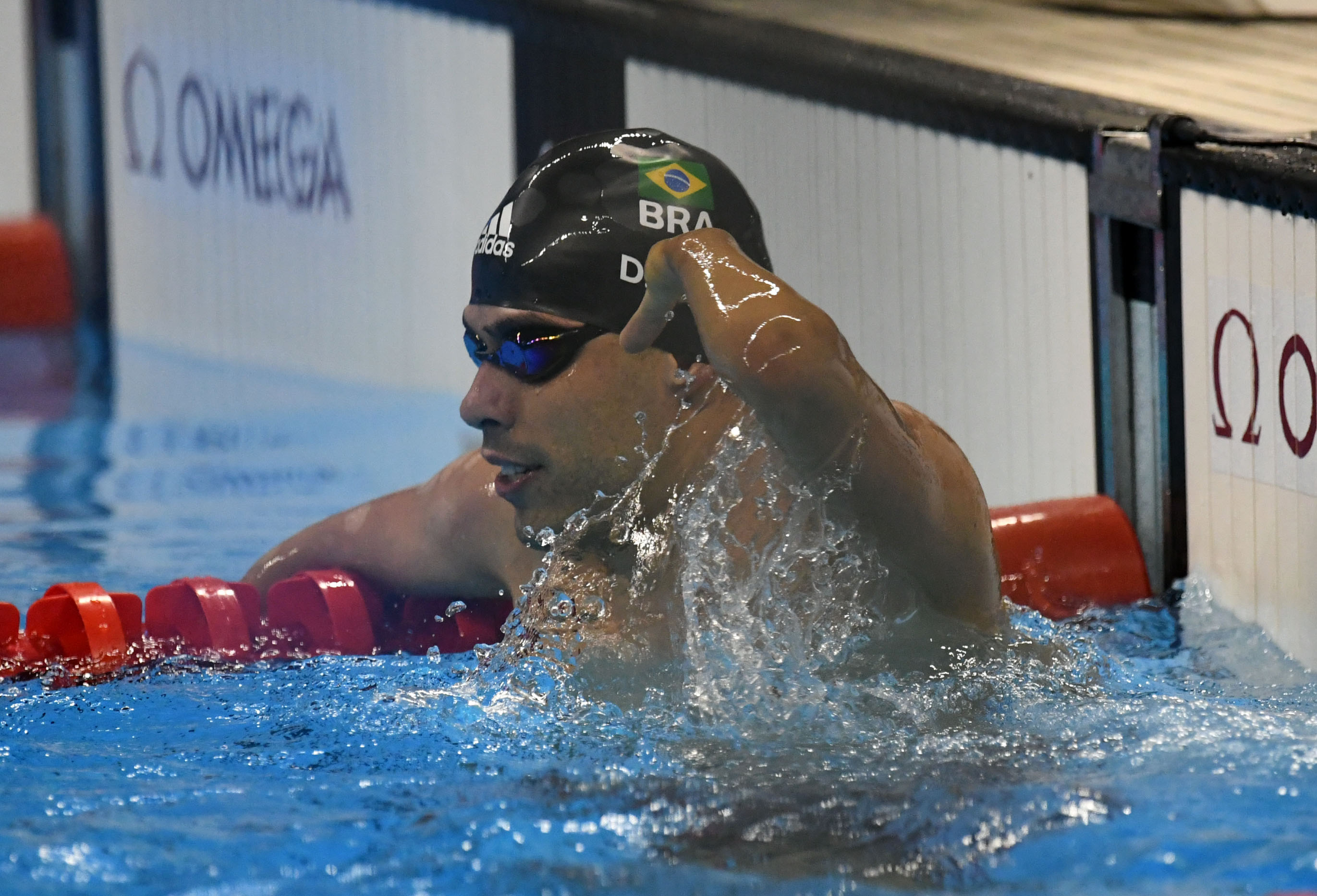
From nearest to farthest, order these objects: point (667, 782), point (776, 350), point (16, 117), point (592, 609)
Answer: point (776, 350) < point (667, 782) < point (592, 609) < point (16, 117)

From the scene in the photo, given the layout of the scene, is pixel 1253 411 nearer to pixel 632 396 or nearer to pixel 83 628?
pixel 632 396

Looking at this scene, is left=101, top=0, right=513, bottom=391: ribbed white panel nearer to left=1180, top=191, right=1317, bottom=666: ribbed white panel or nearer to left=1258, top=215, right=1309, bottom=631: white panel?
left=1180, top=191, right=1317, bottom=666: ribbed white panel

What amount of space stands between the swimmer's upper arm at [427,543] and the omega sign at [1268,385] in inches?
54.4

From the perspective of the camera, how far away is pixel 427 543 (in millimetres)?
3104

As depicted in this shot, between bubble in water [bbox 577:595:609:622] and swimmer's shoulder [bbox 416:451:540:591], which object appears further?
swimmer's shoulder [bbox 416:451:540:591]

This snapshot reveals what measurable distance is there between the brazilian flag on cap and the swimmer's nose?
32 cm

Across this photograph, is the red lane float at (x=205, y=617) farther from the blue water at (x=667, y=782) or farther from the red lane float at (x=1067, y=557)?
the red lane float at (x=1067, y=557)

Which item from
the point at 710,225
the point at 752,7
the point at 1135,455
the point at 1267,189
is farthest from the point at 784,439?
the point at 752,7

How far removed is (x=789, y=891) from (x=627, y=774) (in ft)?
1.27

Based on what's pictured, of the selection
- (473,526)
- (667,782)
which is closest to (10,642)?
(473,526)

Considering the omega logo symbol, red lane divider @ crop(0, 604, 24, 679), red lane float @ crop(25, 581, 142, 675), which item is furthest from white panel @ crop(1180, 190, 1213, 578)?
the omega logo symbol

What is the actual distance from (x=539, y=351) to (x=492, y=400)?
9 cm

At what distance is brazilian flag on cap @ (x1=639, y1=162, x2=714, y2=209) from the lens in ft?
7.88

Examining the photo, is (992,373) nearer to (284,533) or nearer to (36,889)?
(284,533)
